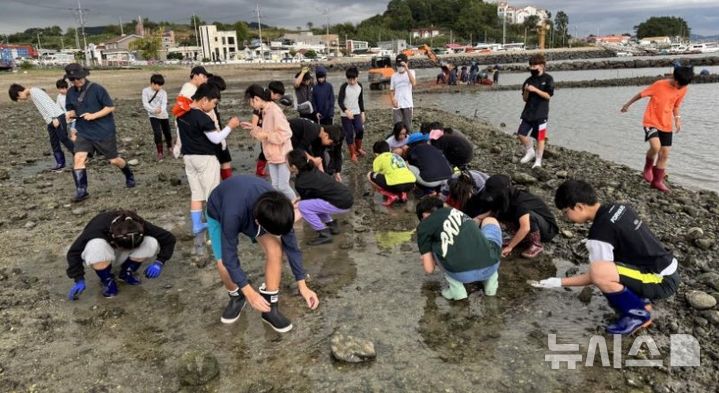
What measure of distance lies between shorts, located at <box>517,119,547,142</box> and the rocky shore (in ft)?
7.06

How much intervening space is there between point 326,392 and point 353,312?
1072 millimetres

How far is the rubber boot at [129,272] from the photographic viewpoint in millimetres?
4734

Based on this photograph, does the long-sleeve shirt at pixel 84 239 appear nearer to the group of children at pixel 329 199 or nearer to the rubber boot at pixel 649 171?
the group of children at pixel 329 199

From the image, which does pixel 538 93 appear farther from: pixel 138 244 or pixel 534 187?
pixel 138 244

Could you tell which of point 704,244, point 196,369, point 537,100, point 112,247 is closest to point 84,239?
point 112,247

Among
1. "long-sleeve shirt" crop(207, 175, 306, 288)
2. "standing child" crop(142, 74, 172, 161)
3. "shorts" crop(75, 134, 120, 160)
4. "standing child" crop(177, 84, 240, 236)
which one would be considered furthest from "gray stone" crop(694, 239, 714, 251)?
"standing child" crop(142, 74, 172, 161)

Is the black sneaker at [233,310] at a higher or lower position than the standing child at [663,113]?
lower

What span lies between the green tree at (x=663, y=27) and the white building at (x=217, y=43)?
12225 cm

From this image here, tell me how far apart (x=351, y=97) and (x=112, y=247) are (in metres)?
5.76

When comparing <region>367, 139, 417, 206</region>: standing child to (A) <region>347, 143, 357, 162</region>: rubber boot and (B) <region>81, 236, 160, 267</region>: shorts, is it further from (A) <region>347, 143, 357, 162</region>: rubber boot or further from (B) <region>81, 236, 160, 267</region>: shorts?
(B) <region>81, 236, 160, 267</region>: shorts

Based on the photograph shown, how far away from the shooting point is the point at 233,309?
4.03 meters

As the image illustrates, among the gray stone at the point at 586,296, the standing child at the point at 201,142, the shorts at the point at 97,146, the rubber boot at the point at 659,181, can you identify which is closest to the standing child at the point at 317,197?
the standing child at the point at 201,142

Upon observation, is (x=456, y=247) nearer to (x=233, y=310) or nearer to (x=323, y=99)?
(x=233, y=310)

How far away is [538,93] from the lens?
8.00 meters
